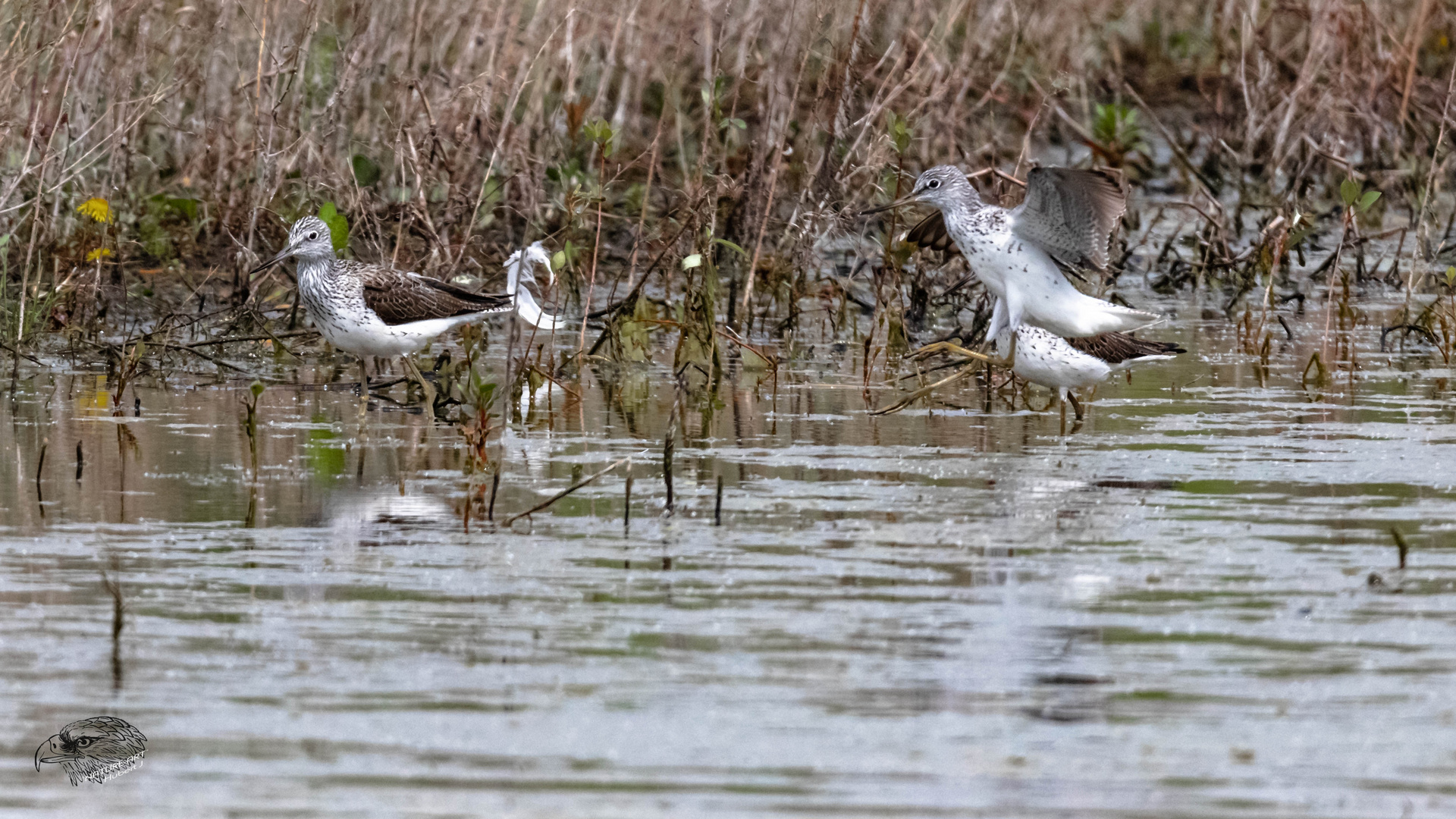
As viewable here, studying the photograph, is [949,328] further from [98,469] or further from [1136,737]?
[1136,737]

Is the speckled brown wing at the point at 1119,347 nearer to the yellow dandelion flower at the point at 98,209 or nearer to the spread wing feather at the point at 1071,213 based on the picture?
the spread wing feather at the point at 1071,213

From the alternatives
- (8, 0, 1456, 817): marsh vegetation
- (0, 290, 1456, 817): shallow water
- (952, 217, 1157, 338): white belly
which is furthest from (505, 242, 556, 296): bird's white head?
(952, 217, 1157, 338): white belly

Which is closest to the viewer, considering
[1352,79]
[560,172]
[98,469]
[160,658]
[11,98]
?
[160,658]

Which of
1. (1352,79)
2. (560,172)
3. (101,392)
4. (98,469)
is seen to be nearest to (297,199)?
(560,172)

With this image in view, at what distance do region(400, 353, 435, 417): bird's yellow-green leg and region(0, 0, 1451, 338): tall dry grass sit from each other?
821 millimetres

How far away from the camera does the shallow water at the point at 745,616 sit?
4.11 m

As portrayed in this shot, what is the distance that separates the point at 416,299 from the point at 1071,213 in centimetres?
263

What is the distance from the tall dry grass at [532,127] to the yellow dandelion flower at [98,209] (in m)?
0.15

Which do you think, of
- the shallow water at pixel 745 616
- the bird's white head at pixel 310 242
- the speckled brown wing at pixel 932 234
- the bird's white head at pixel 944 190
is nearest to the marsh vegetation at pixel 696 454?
the shallow water at pixel 745 616

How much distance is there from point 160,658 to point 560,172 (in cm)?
743

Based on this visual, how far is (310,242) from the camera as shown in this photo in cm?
939

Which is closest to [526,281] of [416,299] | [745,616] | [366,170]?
Answer: [416,299]

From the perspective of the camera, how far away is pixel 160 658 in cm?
489

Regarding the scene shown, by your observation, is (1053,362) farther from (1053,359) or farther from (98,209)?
(98,209)
